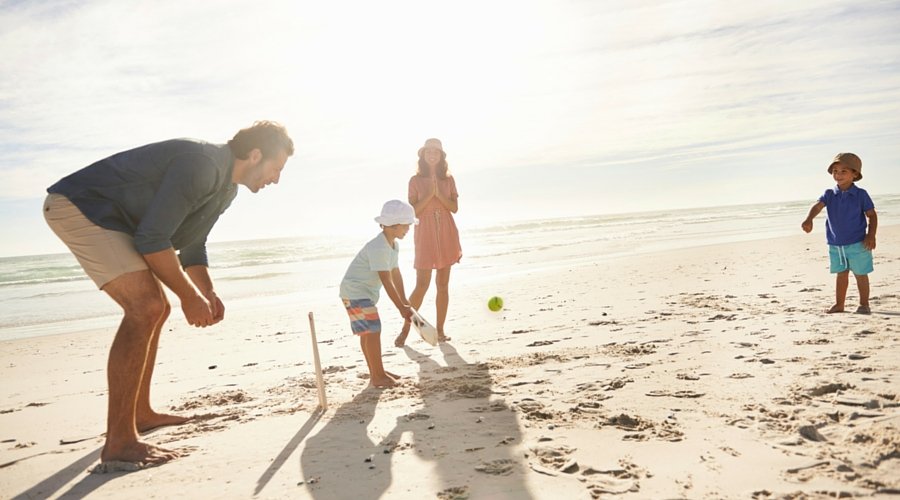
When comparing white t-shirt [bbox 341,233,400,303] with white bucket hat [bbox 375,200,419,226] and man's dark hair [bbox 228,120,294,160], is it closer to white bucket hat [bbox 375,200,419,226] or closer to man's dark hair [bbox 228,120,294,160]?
white bucket hat [bbox 375,200,419,226]

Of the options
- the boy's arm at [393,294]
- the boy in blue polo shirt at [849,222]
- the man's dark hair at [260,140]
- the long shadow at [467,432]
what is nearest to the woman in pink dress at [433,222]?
the long shadow at [467,432]

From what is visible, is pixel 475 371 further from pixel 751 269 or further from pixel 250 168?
pixel 751 269

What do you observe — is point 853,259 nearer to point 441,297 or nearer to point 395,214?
point 441,297

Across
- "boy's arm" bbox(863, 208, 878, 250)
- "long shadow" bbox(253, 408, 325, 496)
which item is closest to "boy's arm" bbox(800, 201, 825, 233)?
"boy's arm" bbox(863, 208, 878, 250)

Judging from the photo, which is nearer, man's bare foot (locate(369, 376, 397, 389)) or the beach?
the beach

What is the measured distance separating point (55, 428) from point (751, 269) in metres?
10.4

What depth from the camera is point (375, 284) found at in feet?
16.0

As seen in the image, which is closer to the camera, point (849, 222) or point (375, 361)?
point (375, 361)

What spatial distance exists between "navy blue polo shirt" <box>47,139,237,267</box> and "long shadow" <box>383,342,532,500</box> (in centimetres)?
168

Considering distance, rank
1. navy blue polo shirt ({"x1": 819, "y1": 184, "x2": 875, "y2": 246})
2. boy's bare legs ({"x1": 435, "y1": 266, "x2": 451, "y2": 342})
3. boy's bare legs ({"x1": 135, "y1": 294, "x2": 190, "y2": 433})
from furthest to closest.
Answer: boy's bare legs ({"x1": 435, "y1": 266, "x2": 451, "y2": 342}) → navy blue polo shirt ({"x1": 819, "y1": 184, "x2": 875, "y2": 246}) → boy's bare legs ({"x1": 135, "y1": 294, "x2": 190, "y2": 433})

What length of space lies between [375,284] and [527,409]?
1738mm

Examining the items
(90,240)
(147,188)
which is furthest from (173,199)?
(90,240)

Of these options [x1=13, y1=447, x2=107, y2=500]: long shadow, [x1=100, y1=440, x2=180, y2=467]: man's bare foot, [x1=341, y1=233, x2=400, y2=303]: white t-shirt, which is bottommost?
[x1=13, y1=447, x2=107, y2=500]: long shadow

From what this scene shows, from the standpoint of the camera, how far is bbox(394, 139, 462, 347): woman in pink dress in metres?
6.39
